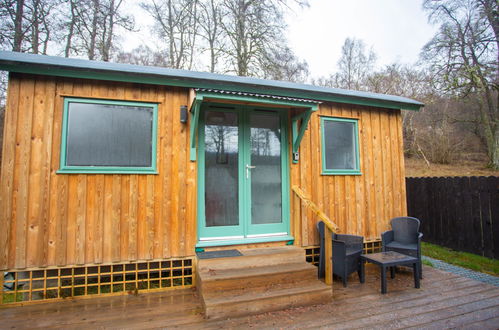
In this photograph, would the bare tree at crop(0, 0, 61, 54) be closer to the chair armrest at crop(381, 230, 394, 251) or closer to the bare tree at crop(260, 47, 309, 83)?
the bare tree at crop(260, 47, 309, 83)

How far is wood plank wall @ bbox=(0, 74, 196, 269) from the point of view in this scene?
278 cm

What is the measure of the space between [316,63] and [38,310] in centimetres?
1384

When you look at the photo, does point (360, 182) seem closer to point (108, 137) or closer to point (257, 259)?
point (257, 259)

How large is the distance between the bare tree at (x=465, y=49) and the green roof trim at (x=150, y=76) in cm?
750

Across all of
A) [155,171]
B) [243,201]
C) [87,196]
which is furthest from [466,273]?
[87,196]

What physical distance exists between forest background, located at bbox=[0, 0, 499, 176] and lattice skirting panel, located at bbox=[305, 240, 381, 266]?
7.46 metres

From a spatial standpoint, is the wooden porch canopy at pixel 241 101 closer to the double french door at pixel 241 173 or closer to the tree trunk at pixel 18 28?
the double french door at pixel 241 173

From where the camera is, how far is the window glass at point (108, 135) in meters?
3.00

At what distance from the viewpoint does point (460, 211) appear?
5020mm

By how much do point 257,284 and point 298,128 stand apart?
2213 mm

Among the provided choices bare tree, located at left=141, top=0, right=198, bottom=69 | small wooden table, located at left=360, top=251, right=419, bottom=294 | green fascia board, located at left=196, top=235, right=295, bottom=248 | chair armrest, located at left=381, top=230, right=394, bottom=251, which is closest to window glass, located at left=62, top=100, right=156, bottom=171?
green fascia board, located at left=196, top=235, right=295, bottom=248

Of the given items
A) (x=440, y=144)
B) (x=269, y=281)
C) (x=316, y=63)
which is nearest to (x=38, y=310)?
(x=269, y=281)

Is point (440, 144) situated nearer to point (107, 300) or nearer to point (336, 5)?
point (336, 5)

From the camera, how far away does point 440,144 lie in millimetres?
12352
